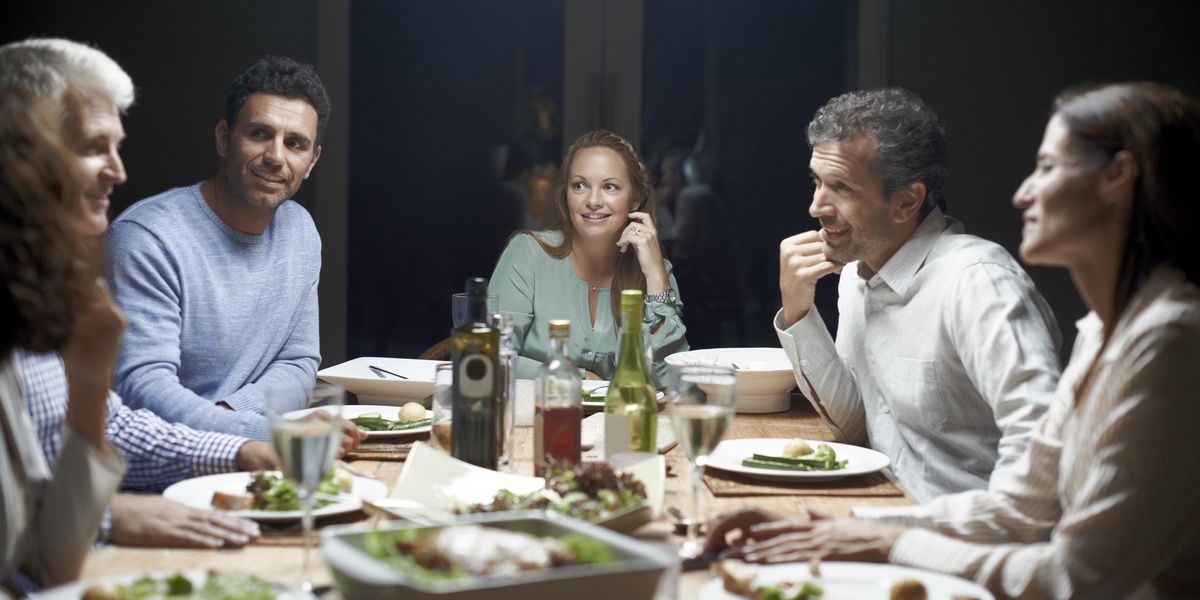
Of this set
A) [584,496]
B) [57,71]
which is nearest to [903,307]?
[584,496]

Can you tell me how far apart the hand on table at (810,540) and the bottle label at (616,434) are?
1.32 feet

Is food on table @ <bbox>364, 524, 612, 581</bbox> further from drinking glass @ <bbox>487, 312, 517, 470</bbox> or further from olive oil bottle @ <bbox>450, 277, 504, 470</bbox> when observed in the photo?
drinking glass @ <bbox>487, 312, 517, 470</bbox>

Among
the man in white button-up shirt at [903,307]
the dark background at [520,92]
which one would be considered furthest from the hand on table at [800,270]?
the dark background at [520,92]

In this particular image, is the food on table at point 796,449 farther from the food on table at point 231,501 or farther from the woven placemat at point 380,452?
the food on table at point 231,501

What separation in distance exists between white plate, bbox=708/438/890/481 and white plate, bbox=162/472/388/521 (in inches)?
23.1

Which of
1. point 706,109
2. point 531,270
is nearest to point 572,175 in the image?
point 531,270

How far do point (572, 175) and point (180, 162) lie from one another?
2384 mm

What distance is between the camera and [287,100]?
116 inches

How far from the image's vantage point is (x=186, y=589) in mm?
1188

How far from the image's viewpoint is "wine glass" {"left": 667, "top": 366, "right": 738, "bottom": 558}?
151 cm

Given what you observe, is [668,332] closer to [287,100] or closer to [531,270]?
[531,270]

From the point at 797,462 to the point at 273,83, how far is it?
1.67 m

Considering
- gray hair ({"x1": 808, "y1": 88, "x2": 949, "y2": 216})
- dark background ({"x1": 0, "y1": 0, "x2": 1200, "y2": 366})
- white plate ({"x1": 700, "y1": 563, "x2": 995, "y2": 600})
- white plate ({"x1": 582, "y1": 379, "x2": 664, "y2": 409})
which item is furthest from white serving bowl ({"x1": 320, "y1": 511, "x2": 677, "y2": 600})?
dark background ({"x1": 0, "y1": 0, "x2": 1200, "y2": 366})

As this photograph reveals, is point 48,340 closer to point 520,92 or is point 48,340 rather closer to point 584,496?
point 584,496
